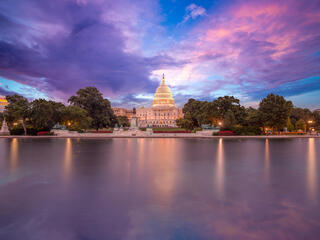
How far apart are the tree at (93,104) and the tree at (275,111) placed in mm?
36286

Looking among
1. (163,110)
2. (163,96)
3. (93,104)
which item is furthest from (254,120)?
(163,110)

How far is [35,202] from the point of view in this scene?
5789 mm

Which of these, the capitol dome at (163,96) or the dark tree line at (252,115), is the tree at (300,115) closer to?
the dark tree line at (252,115)

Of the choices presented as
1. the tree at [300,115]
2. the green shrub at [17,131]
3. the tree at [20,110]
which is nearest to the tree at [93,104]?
the tree at [20,110]

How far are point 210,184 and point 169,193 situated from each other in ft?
5.91

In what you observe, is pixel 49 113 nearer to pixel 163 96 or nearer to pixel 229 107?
pixel 229 107

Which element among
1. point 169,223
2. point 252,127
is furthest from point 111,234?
point 252,127

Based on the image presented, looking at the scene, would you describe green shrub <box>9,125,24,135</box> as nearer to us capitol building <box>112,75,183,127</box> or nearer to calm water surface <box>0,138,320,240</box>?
calm water surface <box>0,138,320,240</box>

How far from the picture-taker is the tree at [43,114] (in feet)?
129

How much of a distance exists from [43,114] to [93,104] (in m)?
13.6

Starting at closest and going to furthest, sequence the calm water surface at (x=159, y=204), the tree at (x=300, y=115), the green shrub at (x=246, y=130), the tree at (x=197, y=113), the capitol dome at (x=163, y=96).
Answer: the calm water surface at (x=159, y=204) < the green shrub at (x=246, y=130) < the tree at (x=197, y=113) < the tree at (x=300, y=115) < the capitol dome at (x=163, y=96)

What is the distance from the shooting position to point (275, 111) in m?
39.3

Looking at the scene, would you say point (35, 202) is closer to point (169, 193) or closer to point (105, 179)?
point (105, 179)

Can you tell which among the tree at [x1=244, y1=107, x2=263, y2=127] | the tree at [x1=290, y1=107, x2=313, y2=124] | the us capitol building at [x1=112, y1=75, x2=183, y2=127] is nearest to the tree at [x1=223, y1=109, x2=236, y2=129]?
the tree at [x1=244, y1=107, x2=263, y2=127]
